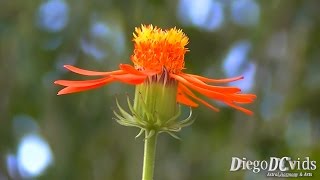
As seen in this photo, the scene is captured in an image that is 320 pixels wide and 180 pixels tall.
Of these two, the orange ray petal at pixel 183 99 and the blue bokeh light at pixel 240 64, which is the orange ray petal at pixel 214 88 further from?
the blue bokeh light at pixel 240 64

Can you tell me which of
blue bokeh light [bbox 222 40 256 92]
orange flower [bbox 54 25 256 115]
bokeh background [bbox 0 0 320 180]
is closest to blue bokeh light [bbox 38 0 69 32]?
bokeh background [bbox 0 0 320 180]

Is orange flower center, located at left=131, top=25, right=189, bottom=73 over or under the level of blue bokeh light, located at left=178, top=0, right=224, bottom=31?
under

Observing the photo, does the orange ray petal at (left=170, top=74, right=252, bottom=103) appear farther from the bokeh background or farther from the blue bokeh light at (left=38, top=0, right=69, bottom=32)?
the blue bokeh light at (left=38, top=0, right=69, bottom=32)

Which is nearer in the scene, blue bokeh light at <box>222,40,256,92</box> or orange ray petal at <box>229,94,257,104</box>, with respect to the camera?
orange ray petal at <box>229,94,257,104</box>

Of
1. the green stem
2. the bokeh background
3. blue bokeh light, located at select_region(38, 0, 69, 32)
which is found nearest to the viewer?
the green stem

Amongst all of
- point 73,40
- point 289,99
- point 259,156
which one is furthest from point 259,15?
point 73,40

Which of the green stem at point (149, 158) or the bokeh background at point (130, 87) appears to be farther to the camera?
the bokeh background at point (130, 87)

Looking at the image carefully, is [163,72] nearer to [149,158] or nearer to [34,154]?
[149,158]

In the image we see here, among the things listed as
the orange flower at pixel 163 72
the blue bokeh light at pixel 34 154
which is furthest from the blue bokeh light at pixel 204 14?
the orange flower at pixel 163 72
